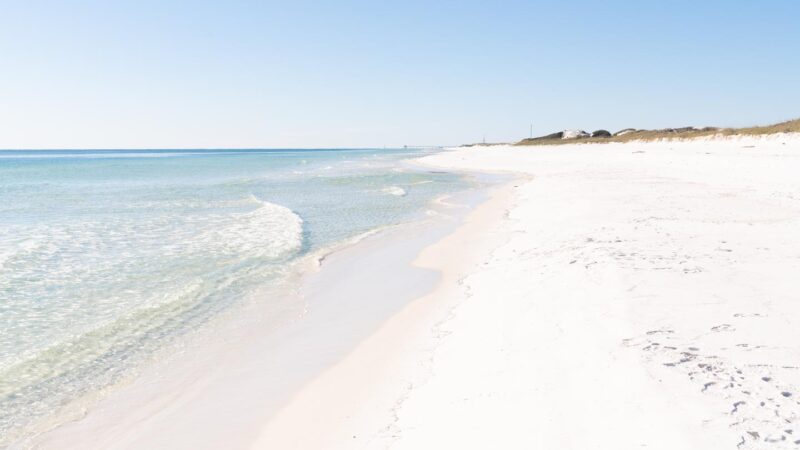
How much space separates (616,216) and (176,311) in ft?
33.5

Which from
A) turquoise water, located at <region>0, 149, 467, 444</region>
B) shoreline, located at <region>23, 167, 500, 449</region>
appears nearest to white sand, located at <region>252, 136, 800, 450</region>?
shoreline, located at <region>23, 167, 500, 449</region>

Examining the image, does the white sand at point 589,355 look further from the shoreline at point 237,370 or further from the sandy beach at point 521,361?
the shoreline at point 237,370

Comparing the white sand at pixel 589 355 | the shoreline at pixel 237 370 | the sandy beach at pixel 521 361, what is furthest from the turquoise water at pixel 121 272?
the white sand at pixel 589 355

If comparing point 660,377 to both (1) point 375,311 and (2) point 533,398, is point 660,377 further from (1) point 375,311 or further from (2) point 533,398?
(1) point 375,311

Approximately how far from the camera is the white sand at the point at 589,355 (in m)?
3.84

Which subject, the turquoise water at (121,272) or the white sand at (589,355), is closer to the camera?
the white sand at (589,355)

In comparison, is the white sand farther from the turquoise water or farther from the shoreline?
the turquoise water

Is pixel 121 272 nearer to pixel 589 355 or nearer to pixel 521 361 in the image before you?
pixel 521 361

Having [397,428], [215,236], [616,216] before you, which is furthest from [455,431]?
[215,236]

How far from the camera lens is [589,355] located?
504 centimetres

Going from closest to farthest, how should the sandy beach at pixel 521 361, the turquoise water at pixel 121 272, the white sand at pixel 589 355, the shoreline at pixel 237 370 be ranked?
the white sand at pixel 589 355, the sandy beach at pixel 521 361, the shoreline at pixel 237 370, the turquoise water at pixel 121 272

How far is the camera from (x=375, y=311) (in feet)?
27.8

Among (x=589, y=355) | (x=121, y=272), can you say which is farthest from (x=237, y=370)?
(x=121, y=272)

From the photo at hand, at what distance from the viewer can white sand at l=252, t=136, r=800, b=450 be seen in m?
3.84
